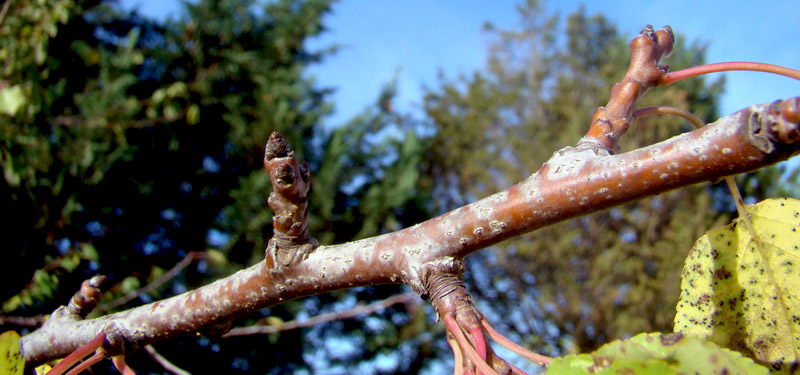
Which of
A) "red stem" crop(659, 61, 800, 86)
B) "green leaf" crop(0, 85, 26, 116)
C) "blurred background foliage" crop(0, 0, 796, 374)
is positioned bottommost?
"red stem" crop(659, 61, 800, 86)

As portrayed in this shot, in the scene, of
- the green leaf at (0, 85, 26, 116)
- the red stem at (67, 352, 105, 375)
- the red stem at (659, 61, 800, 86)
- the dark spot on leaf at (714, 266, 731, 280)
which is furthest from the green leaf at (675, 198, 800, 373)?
the green leaf at (0, 85, 26, 116)

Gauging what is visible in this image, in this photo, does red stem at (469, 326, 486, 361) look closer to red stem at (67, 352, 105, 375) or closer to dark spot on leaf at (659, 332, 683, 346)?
dark spot on leaf at (659, 332, 683, 346)

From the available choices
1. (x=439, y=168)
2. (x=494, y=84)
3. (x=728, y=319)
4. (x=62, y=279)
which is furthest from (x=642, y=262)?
(x=728, y=319)

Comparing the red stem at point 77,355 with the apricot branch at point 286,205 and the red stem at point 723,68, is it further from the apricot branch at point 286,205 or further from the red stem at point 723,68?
the red stem at point 723,68

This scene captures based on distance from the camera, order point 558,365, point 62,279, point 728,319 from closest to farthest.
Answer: point 558,365, point 728,319, point 62,279

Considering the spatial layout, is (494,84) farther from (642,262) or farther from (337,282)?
(337,282)

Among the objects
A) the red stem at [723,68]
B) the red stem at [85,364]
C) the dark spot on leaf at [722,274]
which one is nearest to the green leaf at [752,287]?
the dark spot on leaf at [722,274]

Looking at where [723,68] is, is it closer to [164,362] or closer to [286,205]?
[286,205]

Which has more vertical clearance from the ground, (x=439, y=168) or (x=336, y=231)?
(x=439, y=168)
